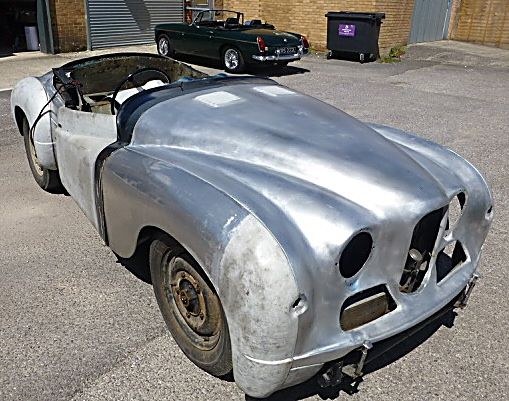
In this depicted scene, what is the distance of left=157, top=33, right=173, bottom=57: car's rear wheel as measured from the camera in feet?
43.2

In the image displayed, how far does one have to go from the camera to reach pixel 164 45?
44.0 feet

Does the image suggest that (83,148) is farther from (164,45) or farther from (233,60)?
(164,45)

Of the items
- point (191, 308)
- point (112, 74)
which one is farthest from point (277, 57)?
point (191, 308)

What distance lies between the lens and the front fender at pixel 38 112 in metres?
4.07

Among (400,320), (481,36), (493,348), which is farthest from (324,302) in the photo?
(481,36)

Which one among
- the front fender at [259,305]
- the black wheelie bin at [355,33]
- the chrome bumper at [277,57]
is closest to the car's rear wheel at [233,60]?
the chrome bumper at [277,57]

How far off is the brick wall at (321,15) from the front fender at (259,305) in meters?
14.9

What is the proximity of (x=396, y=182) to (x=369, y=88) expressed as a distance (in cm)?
887

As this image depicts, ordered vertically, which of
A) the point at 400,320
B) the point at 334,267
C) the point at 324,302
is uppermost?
the point at 334,267

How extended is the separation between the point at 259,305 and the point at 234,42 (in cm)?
1043

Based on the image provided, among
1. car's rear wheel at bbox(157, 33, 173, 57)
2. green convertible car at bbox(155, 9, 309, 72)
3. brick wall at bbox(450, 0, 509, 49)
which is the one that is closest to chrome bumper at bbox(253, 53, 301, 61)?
green convertible car at bbox(155, 9, 309, 72)

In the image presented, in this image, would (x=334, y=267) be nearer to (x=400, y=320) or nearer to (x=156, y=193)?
(x=400, y=320)

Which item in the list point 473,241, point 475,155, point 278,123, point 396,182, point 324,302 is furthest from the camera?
point 475,155

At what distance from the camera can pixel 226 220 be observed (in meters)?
2.13
